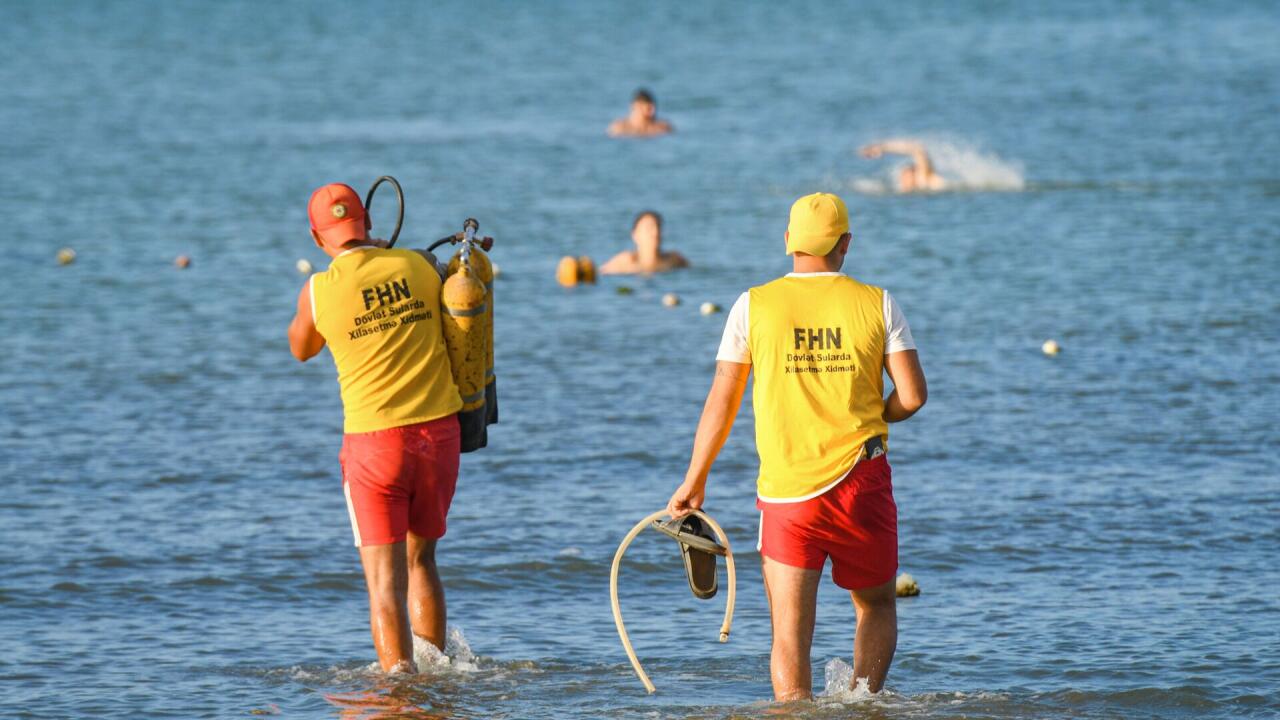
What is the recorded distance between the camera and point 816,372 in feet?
19.8

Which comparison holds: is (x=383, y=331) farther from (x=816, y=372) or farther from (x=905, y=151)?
(x=905, y=151)

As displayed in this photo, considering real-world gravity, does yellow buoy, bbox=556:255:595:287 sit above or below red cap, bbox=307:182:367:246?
below

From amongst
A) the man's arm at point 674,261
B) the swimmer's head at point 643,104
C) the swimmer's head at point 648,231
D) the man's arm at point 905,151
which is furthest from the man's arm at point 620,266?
the swimmer's head at point 643,104

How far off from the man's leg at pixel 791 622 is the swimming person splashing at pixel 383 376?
1.44m

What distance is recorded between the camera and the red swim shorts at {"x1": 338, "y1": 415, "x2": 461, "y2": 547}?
6785mm

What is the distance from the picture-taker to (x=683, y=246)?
67.9 feet

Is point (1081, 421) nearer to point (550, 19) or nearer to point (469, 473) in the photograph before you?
point (469, 473)

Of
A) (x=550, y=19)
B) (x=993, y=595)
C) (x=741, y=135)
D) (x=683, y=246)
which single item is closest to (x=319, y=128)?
(x=741, y=135)

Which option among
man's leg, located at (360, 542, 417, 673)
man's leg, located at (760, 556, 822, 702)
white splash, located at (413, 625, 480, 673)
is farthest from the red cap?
man's leg, located at (760, 556, 822, 702)

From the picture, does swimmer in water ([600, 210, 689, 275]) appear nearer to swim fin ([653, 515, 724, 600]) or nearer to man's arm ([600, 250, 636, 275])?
man's arm ([600, 250, 636, 275])

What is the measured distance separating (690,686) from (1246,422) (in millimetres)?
5667

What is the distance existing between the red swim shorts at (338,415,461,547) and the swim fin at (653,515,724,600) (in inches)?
36.9

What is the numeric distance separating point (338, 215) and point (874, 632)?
244 centimetres

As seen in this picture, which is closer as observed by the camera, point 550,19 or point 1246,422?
point 1246,422
